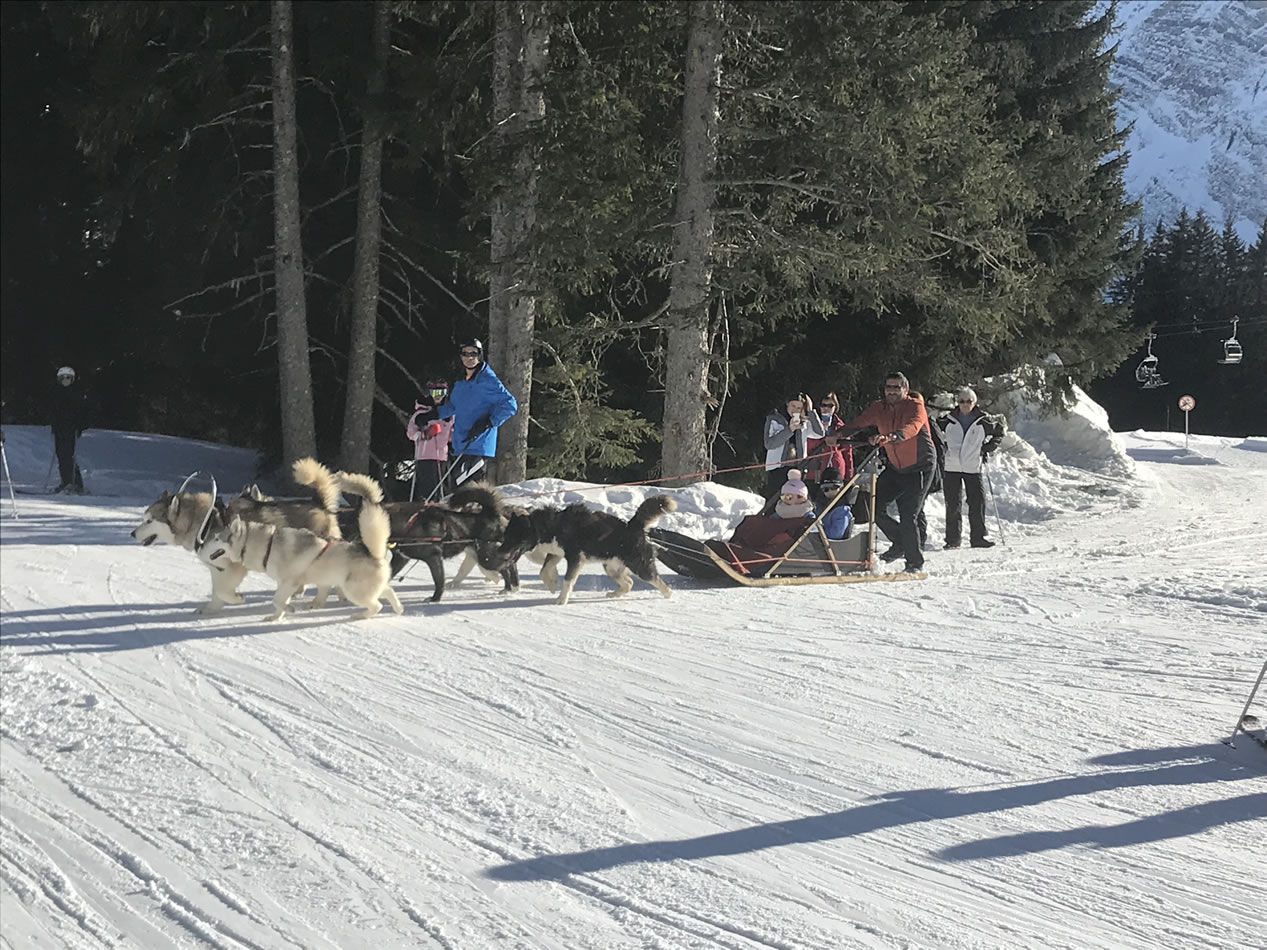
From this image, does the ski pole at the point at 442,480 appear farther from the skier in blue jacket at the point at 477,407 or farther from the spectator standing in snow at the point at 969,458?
the spectator standing in snow at the point at 969,458

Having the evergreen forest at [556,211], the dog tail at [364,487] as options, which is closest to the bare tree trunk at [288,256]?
the evergreen forest at [556,211]

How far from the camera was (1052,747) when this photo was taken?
5.45 meters

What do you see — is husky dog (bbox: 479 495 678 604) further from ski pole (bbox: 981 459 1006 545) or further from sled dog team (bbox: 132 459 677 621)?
ski pole (bbox: 981 459 1006 545)

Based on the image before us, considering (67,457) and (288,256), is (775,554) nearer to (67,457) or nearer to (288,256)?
(288,256)

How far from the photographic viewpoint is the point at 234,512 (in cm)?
795

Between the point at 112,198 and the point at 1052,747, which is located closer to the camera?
the point at 1052,747

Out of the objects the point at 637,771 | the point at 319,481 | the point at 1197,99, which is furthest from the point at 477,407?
the point at 1197,99

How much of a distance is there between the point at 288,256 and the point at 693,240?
5.73 metres

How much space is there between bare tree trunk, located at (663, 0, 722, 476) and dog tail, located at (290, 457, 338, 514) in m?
5.87

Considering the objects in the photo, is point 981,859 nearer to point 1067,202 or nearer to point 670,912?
point 670,912

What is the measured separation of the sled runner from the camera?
9.67 meters

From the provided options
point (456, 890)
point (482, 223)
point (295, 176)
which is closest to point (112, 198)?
point (295, 176)

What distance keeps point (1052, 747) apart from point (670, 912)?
230cm

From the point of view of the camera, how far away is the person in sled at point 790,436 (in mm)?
12047
